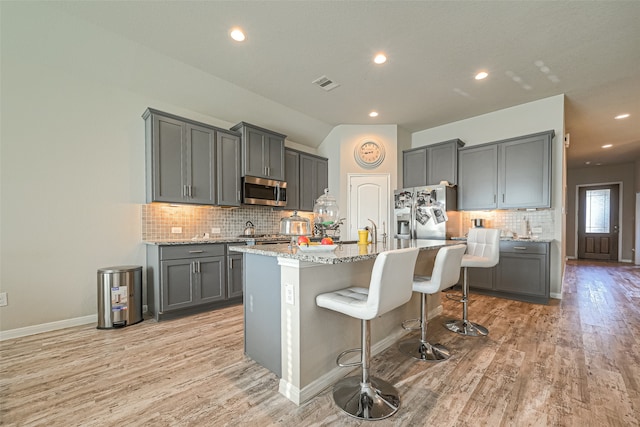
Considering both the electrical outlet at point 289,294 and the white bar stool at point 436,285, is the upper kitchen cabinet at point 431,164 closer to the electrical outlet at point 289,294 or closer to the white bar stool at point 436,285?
the white bar stool at point 436,285

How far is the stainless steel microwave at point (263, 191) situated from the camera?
13.5ft

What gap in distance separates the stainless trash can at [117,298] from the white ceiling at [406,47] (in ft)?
8.28

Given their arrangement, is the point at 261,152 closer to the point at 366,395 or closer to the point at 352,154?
the point at 352,154

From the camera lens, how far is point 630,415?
156cm

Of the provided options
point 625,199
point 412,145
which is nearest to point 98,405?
point 412,145

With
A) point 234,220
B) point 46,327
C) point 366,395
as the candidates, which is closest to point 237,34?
point 234,220

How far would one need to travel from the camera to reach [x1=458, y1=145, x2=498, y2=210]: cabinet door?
4434mm

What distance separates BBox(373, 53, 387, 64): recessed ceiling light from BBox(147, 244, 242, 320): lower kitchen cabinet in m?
3.02

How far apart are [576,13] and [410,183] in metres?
3.17

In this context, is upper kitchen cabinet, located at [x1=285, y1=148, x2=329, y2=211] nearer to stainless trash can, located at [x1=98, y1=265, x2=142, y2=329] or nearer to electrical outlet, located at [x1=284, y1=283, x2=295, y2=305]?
stainless trash can, located at [x1=98, y1=265, x2=142, y2=329]

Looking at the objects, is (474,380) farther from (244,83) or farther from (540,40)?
(244,83)

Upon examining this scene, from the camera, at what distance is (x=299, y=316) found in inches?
66.9

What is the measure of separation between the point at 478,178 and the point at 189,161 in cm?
454

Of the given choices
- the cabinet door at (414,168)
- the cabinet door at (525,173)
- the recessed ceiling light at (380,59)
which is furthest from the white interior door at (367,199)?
the recessed ceiling light at (380,59)
